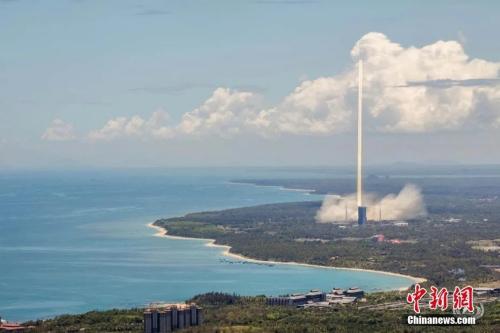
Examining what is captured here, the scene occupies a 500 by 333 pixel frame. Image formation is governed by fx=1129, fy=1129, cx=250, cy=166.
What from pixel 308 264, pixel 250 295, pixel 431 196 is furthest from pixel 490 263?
pixel 431 196

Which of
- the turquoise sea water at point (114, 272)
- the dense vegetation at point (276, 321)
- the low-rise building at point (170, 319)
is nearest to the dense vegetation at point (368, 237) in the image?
the turquoise sea water at point (114, 272)

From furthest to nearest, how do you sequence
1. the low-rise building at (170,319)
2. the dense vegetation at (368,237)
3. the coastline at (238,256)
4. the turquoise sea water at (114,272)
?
the dense vegetation at (368,237) → the coastline at (238,256) → the turquoise sea water at (114,272) → the low-rise building at (170,319)

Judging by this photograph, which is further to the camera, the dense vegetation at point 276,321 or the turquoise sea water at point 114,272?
the turquoise sea water at point 114,272

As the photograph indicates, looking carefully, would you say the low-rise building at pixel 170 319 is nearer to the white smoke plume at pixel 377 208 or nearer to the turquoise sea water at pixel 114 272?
the turquoise sea water at pixel 114 272

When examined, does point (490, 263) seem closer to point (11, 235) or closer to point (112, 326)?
point (112, 326)

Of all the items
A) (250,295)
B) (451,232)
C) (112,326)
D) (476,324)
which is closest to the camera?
(476,324)

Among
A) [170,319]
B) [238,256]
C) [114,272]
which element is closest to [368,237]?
[238,256]
